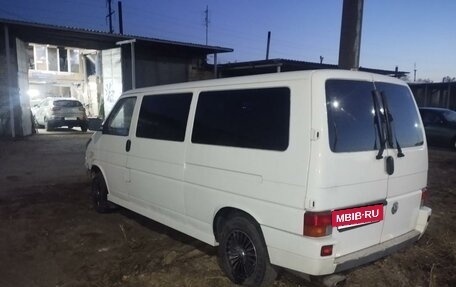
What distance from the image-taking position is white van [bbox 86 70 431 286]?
9.71 feet

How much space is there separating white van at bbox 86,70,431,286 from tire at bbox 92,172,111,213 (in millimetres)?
1813

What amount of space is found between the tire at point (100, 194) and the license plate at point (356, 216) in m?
3.84

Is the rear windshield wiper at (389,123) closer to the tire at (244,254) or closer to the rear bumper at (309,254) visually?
the rear bumper at (309,254)

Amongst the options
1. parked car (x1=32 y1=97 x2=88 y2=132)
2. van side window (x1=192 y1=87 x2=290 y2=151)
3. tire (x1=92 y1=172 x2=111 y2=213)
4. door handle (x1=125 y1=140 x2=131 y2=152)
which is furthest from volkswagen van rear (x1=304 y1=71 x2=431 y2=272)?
parked car (x1=32 y1=97 x2=88 y2=132)

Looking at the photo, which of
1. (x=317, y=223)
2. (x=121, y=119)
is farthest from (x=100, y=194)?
(x=317, y=223)

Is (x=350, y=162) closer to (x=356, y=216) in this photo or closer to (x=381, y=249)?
(x=356, y=216)

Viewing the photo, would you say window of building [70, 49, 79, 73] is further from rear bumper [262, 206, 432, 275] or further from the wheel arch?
rear bumper [262, 206, 432, 275]

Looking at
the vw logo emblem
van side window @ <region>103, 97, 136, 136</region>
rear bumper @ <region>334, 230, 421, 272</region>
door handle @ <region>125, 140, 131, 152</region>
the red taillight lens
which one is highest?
van side window @ <region>103, 97, 136, 136</region>

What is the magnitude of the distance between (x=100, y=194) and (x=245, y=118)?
11.0ft

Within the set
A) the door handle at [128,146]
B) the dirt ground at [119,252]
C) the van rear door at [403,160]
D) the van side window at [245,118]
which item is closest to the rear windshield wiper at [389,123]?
the van rear door at [403,160]

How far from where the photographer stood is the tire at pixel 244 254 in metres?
3.34

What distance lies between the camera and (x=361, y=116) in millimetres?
3209

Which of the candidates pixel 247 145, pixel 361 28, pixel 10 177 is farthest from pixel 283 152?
pixel 10 177

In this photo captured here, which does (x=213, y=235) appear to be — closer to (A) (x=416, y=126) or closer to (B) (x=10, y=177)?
(A) (x=416, y=126)
